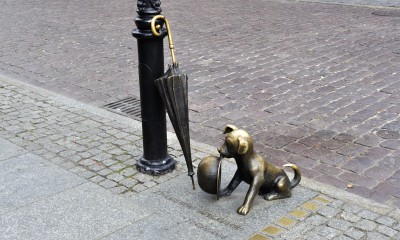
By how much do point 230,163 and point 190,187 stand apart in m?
0.58

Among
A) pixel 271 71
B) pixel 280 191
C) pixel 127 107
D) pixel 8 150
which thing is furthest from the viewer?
pixel 271 71

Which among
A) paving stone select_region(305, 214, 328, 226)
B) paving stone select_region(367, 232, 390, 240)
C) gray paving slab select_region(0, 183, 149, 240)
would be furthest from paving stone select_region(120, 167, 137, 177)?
paving stone select_region(367, 232, 390, 240)

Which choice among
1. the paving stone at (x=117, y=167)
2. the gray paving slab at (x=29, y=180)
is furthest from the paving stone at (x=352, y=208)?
the gray paving slab at (x=29, y=180)

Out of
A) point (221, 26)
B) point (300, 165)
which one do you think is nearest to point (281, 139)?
point (300, 165)

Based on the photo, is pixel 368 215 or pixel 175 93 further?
pixel 175 93

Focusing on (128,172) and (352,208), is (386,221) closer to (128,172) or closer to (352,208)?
(352,208)

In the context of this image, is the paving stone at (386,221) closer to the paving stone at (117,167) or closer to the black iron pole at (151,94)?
the black iron pole at (151,94)

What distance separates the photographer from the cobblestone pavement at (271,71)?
217 inches

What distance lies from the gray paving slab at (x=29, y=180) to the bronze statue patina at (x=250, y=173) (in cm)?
138

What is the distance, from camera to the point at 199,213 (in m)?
4.21

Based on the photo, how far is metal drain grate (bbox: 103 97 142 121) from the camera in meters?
6.65

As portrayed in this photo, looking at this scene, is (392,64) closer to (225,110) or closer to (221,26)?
(225,110)

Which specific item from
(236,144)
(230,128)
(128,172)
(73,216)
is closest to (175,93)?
(230,128)

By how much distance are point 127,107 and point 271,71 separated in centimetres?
250
